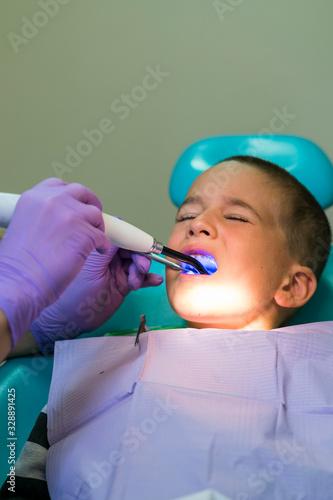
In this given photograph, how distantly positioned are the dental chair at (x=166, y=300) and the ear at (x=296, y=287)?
6.4 inches

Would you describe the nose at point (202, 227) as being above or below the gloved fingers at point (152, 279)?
above

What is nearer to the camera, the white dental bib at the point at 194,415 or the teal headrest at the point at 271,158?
the white dental bib at the point at 194,415

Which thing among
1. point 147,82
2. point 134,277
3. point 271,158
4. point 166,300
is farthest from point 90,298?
point 147,82

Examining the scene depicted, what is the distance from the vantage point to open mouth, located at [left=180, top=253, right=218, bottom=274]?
3.81 feet

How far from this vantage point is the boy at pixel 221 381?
0.87 metres

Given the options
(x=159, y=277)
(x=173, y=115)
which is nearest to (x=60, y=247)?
(x=159, y=277)

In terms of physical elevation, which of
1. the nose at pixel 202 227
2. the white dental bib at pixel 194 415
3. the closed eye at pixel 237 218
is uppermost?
the closed eye at pixel 237 218

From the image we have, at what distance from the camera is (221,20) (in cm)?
235

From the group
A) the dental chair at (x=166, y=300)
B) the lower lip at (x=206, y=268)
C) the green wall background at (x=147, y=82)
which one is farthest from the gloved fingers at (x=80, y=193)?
the green wall background at (x=147, y=82)

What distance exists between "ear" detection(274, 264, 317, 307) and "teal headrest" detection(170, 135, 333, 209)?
1.25 feet

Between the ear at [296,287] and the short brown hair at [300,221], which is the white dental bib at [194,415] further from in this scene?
the short brown hair at [300,221]

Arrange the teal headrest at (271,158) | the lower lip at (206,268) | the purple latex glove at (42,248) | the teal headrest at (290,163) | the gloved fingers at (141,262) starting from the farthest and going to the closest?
the teal headrest at (271,158)
the teal headrest at (290,163)
the gloved fingers at (141,262)
the lower lip at (206,268)
the purple latex glove at (42,248)

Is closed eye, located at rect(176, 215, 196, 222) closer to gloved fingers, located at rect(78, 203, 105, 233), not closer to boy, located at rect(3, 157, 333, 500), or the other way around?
boy, located at rect(3, 157, 333, 500)

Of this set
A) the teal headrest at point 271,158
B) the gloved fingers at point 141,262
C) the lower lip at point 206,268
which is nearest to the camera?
the lower lip at point 206,268
